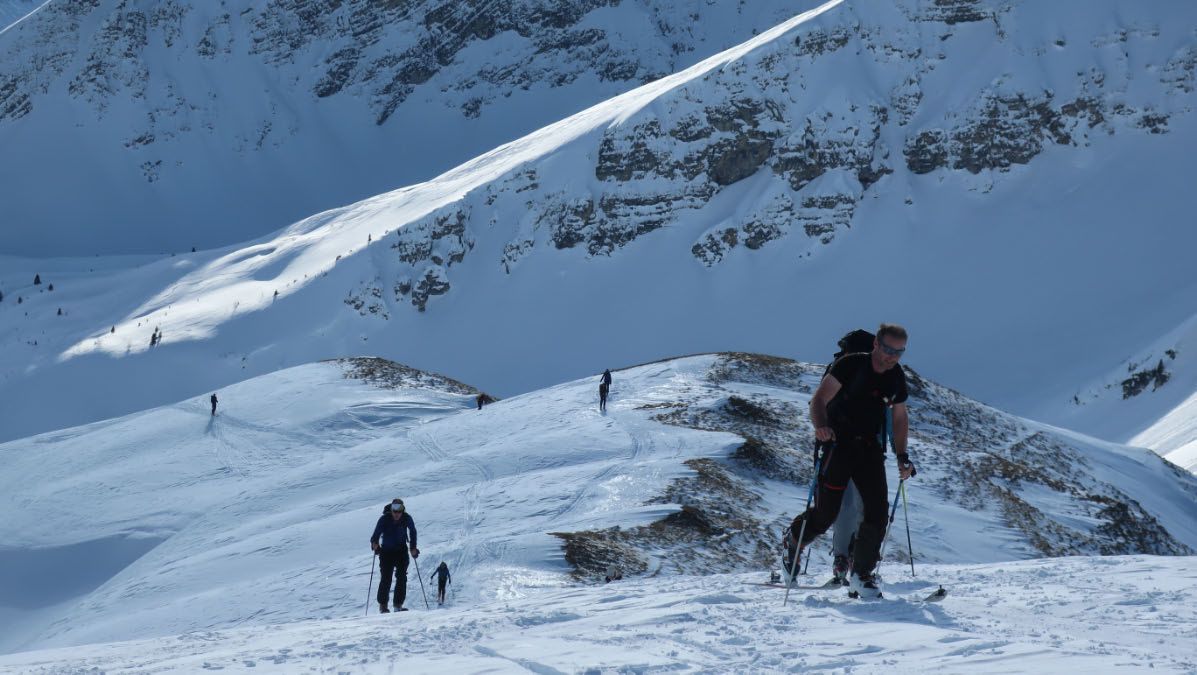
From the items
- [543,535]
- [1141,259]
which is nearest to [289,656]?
[543,535]

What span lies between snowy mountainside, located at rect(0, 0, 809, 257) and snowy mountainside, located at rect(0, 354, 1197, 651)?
97.0 meters

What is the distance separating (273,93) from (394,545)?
465 ft

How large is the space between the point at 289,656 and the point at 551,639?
6.47 feet

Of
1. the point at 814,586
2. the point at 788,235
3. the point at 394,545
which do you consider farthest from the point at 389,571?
the point at 788,235

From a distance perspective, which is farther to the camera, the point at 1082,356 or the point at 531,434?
the point at 1082,356

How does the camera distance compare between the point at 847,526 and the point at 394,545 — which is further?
the point at 394,545

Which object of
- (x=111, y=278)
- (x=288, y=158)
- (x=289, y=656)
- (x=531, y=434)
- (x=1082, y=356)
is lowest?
(x=289, y=656)

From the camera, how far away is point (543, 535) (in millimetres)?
21531

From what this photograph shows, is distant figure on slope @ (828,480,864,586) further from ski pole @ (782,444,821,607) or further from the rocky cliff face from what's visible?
the rocky cliff face

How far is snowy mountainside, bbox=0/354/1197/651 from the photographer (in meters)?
21.6

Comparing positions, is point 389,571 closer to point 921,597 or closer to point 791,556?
point 791,556

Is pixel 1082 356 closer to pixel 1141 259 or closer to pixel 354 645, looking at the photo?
pixel 1141 259

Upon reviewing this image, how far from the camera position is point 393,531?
50.9ft

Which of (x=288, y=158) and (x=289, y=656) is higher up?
(x=288, y=158)
